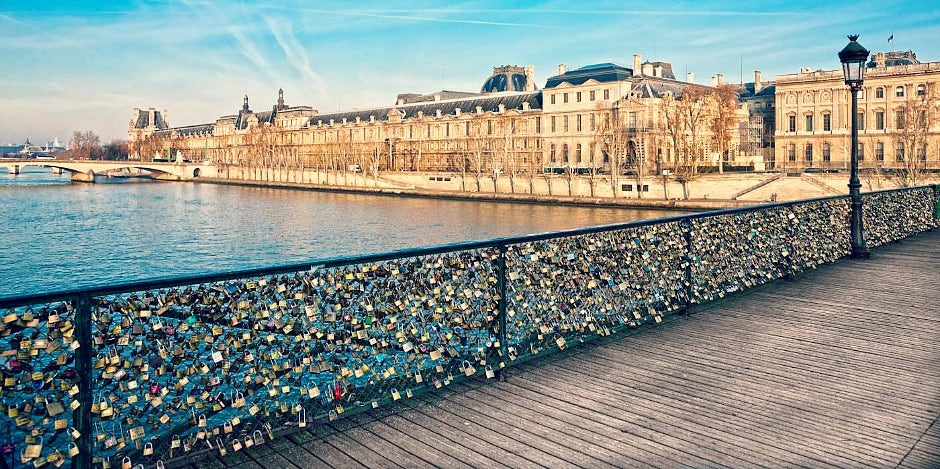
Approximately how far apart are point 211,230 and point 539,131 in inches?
1819

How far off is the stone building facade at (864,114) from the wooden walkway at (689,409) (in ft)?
179

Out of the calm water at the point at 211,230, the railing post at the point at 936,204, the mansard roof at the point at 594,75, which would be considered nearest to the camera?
the railing post at the point at 936,204

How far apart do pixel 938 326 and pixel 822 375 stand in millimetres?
2396

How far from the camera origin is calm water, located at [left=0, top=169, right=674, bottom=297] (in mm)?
24062

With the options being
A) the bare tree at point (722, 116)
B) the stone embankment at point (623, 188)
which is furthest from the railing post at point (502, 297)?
the bare tree at point (722, 116)

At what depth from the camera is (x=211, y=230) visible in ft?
121

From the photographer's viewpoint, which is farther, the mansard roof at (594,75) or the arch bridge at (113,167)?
Result: the arch bridge at (113,167)

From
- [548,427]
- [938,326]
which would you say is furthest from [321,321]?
[938,326]

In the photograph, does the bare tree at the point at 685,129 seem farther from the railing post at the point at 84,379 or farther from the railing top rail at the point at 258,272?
the railing post at the point at 84,379

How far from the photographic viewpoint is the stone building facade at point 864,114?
58688mm

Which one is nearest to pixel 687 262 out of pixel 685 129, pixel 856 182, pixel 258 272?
pixel 258 272

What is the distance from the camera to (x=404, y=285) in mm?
5418

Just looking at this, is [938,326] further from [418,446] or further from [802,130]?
[802,130]

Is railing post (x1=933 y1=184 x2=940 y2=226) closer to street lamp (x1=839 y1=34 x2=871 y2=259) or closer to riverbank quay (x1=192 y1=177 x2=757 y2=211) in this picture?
street lamp (x1=839 y1=34 x2=871 y2=259)
